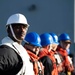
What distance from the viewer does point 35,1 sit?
59.2ft

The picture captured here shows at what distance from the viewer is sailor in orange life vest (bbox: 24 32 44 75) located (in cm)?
528

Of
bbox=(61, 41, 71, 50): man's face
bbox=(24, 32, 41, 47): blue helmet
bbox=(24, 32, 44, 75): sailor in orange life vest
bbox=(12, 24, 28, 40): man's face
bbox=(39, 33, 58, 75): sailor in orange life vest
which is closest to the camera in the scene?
bbox=(12, 24, 28, 40): man's face

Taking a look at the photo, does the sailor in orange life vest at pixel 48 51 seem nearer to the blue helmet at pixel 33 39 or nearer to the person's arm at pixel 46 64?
the person's arm at pixel 46 64

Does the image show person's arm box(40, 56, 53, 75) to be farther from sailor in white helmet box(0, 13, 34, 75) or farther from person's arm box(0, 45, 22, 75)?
person's arm box(0, 45, 22, 75)

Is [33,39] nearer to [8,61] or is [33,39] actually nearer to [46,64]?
[46,64]

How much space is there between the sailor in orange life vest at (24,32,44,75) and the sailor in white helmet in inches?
35.4

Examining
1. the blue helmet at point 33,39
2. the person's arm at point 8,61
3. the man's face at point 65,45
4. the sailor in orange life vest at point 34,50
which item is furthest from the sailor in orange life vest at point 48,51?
the person's arm at point 8,61

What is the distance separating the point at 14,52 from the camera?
161 inches

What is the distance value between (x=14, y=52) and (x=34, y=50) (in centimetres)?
148

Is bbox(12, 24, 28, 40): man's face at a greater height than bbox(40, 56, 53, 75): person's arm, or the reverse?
bbox(12, 24, 28, 40): man's face

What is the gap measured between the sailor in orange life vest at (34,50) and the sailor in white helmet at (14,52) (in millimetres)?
900

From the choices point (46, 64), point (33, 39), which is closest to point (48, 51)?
point (46, 64)

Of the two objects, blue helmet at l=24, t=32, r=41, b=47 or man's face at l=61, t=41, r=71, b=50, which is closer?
blue helmet at l=24, t=32, r=41, b=47

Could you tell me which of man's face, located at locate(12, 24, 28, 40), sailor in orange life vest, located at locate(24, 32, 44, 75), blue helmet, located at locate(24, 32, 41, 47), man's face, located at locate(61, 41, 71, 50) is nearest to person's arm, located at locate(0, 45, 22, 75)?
man's face, located at locate(12, 24, 28, 40)
